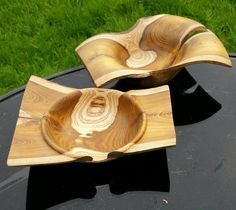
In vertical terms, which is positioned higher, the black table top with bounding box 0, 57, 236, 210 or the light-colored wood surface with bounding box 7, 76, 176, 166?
the light-colored wood surface with bounding box 7, 76, 176, 166

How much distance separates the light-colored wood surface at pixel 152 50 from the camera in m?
1.26

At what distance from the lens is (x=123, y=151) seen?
1.07 m

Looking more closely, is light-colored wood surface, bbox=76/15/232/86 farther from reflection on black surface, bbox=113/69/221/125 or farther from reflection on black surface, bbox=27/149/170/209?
reflection on black surface, bbox=27/149/170/209

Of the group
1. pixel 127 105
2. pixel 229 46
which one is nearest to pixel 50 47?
pixel 229 46

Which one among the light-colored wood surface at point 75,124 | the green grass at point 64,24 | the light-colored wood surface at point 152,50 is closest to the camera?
the light-colored wood surface at point 75,124

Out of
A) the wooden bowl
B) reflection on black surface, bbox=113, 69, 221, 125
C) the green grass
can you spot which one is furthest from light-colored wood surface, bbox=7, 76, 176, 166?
the green grass

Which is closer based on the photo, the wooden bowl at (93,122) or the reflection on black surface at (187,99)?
the wooden bowl at (93,122)

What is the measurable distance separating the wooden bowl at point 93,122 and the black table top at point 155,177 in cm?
5

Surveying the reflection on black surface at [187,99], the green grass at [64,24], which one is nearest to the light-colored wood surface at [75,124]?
the reflection on black surface at [187,99]

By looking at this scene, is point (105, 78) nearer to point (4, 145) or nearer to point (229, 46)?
point (4, 145)

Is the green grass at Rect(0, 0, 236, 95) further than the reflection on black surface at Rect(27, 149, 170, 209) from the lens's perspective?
Yes

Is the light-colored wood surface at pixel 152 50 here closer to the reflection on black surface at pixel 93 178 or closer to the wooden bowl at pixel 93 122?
the wooden bowl at pixel 93 122

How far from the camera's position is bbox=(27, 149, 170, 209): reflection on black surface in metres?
1.12

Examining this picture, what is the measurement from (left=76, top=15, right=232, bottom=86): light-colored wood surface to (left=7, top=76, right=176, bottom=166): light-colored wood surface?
2.5 inches
